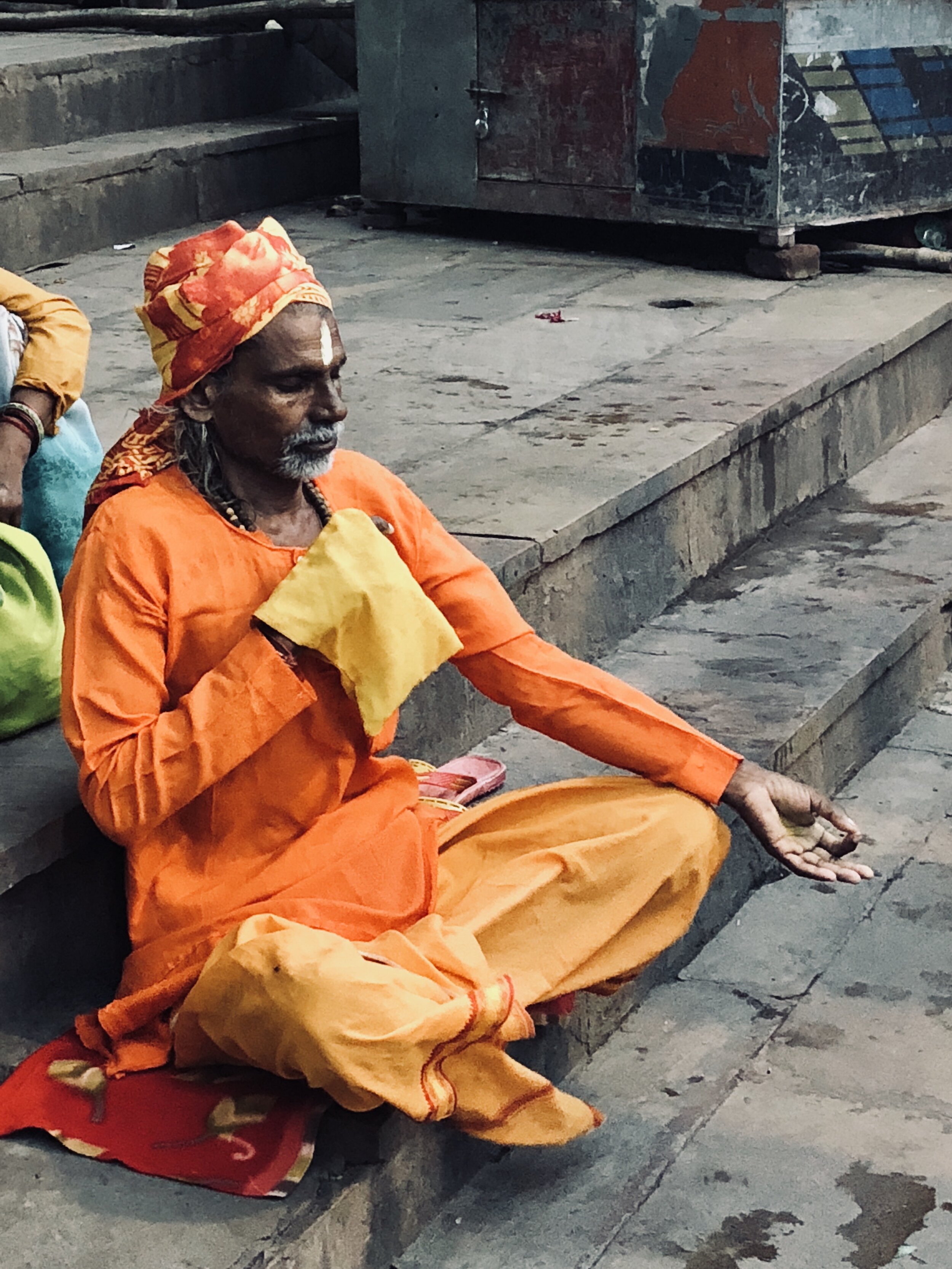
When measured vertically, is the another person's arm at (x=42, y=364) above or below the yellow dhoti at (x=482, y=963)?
above

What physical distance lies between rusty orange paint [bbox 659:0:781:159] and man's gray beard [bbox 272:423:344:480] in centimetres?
461

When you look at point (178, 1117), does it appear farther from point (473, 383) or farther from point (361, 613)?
point (473, 383)

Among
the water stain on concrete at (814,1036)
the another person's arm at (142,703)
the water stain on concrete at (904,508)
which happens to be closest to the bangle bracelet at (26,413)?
the another person's arm at (142,703)

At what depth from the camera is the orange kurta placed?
2.53 m

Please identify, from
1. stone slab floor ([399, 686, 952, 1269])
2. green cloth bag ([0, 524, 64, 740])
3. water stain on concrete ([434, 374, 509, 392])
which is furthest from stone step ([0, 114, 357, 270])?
stone slab floor ([399, 686, 952, 1269])

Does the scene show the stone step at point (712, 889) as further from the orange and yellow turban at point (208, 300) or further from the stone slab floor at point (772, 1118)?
the orange and yellow turban at point (208, 300)

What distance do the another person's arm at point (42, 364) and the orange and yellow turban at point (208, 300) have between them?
2.23 ft

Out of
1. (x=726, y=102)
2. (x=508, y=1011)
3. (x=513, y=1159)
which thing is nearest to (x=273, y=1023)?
(x=508, y=1011)

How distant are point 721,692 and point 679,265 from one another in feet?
11.7

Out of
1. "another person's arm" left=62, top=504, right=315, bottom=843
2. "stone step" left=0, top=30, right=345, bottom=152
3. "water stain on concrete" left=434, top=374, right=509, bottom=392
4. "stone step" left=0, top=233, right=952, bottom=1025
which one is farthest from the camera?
"stone step" left=0, top=30, right=345, bottom=152

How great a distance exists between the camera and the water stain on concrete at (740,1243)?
2.68 metres

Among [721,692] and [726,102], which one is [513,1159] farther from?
[726,102]

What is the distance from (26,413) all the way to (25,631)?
19.6 inches

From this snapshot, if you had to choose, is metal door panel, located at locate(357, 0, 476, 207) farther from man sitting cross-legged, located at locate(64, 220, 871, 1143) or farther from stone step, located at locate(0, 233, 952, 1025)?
man sitting cross-legged, located at locate(64, 220, 871, 1143)
